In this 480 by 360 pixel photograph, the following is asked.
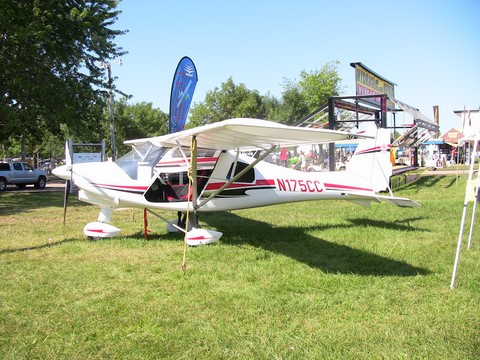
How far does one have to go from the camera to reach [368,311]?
14.1 ft

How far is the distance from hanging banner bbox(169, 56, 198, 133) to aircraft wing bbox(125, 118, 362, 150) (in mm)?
6606

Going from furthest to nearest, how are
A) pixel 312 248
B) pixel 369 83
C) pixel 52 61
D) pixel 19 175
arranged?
pixel 19 175 < pixel 369 83 < pixel 52 61 < pixel 312 248

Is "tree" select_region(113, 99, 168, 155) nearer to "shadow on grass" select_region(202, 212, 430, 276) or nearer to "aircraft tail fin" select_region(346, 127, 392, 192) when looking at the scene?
"shadow on grass" select_region(202, 212, 430, 276)

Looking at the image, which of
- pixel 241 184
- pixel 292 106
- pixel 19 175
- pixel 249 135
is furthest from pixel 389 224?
pixel 292 106

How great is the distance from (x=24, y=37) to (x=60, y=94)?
3167 mm

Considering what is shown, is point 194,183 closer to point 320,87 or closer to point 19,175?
point 19,175

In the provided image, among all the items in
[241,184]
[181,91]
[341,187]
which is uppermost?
[181,91]

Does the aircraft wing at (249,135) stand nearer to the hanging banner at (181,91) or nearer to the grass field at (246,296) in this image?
the grass field at (246,296)

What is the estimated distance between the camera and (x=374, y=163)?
9219 mm

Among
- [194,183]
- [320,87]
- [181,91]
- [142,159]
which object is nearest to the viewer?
[194,183]

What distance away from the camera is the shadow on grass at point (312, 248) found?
19.1 feet

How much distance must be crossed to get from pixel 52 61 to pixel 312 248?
16762 millimetres

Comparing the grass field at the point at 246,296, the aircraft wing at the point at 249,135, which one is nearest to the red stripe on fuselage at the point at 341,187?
the grass field at the point at 246,296

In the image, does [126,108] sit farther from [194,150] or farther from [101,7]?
[194,150]
